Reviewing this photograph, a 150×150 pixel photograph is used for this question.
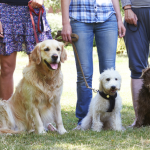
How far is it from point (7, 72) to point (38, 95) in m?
0.82

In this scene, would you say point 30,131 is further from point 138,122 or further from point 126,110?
point 126,110

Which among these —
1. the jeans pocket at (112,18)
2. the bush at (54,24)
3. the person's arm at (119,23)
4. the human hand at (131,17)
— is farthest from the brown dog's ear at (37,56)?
the bush at (54,24)

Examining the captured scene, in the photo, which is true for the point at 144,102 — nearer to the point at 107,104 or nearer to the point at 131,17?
the point at 107,104

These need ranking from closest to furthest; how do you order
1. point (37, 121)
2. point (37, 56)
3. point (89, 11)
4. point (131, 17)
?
point (37, 56) < point (37, 121) < point (89, 11) < point (131, 17)

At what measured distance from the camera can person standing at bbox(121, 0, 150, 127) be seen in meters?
4.26

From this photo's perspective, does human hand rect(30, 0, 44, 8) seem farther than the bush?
No

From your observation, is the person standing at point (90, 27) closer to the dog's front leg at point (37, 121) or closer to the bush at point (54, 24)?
the dog's front leg at point (37, 121)

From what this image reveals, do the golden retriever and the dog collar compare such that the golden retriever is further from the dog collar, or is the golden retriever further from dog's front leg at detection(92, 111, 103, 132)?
the dog collar

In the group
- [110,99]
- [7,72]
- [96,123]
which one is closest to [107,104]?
[110,99]

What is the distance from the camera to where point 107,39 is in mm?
4109

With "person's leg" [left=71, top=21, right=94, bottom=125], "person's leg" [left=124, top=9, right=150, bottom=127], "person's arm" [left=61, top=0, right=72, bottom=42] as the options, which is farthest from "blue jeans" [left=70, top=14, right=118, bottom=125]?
"person's leg" [left=124, top=9, right=150, bottom=127]

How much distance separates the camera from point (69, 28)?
4.05m

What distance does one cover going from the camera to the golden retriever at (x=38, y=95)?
3734 mm

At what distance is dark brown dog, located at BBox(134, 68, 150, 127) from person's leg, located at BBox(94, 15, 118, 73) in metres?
0.53
